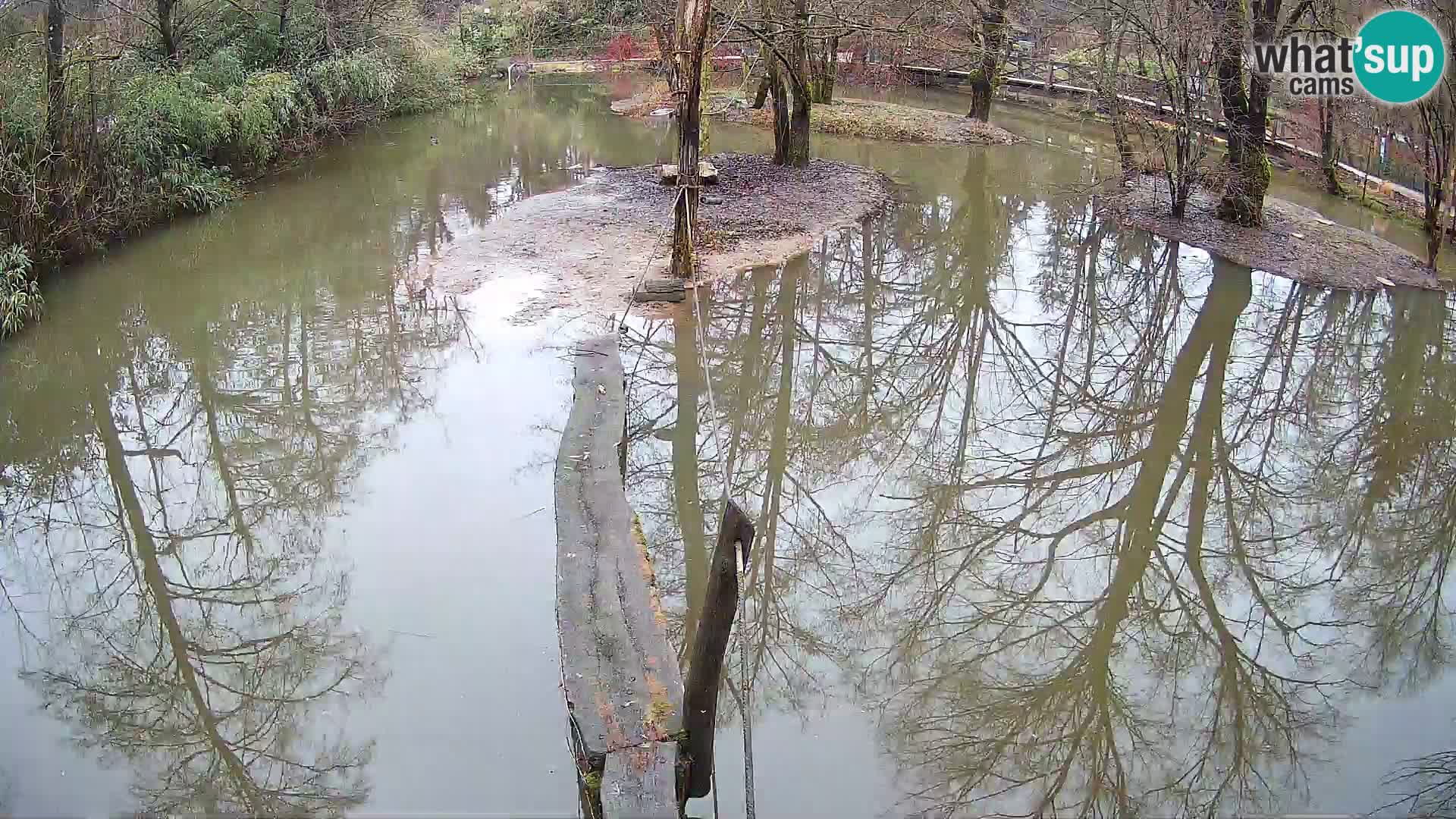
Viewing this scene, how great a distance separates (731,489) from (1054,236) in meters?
7.74

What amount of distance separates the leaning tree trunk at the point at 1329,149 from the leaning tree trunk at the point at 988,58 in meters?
4.44

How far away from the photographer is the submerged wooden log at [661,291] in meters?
9.86

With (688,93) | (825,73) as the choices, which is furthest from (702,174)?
(825,73)

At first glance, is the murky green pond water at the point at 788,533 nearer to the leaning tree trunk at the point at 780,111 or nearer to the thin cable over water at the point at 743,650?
the thin cable over water at the point at 743,650

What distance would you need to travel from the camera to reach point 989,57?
17047 mm

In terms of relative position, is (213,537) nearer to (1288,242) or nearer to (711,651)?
(711,651)

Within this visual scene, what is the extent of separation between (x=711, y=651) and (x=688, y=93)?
22.8 ft

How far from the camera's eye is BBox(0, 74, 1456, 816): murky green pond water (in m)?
4.58

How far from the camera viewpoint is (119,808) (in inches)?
166

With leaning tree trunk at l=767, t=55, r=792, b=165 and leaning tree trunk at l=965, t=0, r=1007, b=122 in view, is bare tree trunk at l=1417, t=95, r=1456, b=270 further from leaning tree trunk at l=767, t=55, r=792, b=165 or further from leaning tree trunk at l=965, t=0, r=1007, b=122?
leaning tree trunk at l=767, t=55, r=792, b=165

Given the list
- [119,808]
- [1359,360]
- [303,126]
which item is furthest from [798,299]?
[303,126]

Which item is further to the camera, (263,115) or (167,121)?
(263,115)

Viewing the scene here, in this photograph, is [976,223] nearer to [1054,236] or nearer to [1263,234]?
[1054,236]

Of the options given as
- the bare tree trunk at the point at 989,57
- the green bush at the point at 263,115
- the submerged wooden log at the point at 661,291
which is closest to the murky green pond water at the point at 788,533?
the submerged wooden log at the point at 661,291
